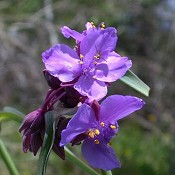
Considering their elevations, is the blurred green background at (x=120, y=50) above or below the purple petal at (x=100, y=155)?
below

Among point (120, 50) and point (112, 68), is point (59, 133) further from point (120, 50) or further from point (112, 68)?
point (120, 50)

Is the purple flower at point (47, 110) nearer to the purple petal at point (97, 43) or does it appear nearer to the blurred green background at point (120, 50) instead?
the purple petal at point (97, 43)

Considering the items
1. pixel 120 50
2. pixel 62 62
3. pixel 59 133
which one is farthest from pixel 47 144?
pixel 120 50

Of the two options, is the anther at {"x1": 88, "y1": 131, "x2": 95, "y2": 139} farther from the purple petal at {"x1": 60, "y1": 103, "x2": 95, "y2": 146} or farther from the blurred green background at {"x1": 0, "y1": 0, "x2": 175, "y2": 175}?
the blurred green background at {"x1": 0, "y1": 0, "x2": 175, "y2": 175}

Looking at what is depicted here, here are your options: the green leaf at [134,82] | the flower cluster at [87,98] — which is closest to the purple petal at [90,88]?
the flower cluster at [87,98]

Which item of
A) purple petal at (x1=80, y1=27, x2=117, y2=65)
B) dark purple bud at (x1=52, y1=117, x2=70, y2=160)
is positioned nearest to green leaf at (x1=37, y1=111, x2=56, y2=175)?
dark purple bud at (x1=52, y1=117, x2=70, y2=160)

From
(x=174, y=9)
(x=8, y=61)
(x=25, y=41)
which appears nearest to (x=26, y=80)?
(x=8, y=61)

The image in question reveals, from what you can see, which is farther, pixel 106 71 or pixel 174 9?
pixel 174 9

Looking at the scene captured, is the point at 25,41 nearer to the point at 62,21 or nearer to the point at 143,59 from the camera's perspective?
the point at 62,21
